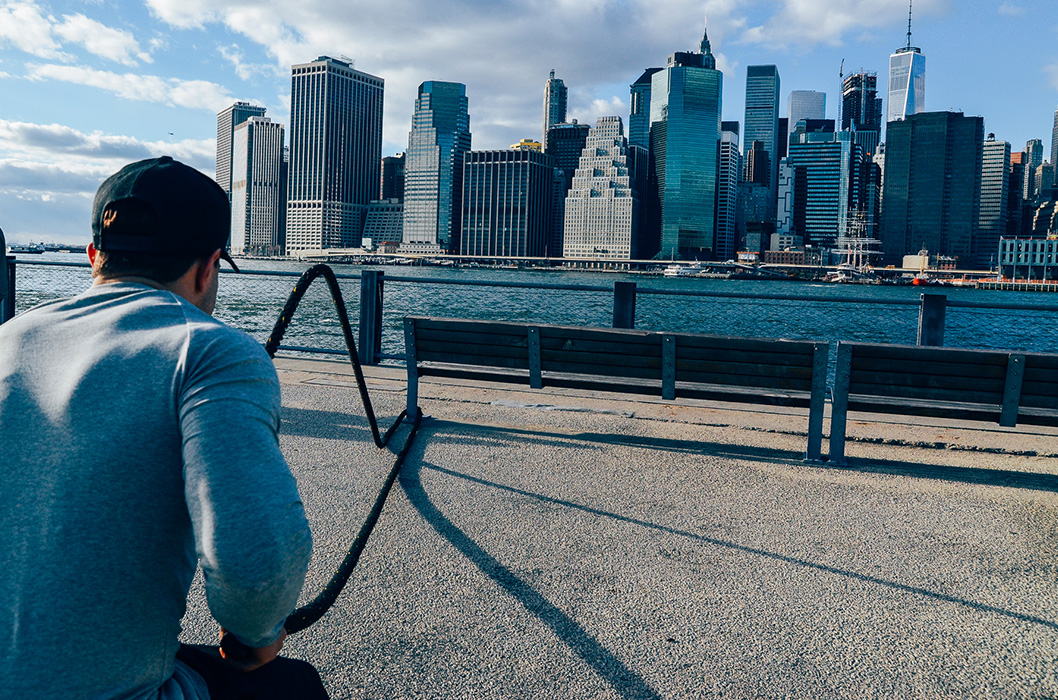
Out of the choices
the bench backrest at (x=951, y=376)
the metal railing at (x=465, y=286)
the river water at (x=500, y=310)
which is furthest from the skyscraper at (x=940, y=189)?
the bench backrest at (x=951, y=376)

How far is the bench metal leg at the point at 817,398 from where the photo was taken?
18.9 feet

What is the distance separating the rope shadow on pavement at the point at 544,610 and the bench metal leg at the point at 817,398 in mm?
2948

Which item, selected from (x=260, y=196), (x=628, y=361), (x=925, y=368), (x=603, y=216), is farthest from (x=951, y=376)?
(x=260, y=196)

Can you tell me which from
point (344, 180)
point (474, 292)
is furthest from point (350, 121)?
point (474, 292)

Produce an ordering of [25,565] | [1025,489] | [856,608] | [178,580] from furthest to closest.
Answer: [1025,489] < [856,608] < [178,580] < [25,565]

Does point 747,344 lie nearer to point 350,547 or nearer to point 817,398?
point 817,398

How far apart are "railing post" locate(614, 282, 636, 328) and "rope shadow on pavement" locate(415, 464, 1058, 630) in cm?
338

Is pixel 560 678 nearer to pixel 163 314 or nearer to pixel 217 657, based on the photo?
pixel 217 657

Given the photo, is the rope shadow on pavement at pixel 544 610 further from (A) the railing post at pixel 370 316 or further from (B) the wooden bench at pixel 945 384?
(A) the railing post at pixel 370 316

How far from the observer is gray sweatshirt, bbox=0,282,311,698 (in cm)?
128

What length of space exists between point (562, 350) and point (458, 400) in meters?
1.84

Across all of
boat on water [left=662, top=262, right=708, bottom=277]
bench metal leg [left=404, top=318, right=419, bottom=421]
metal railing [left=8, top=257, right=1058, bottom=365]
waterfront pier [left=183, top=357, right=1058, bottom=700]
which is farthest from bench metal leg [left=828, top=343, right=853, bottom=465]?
boat on water [left=662, top=262, right=708, bottom=277]

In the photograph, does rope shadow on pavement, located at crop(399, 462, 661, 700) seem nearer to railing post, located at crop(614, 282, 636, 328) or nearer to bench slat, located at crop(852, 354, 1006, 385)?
bench slat, located at crop(852, 354, 1006, 385)

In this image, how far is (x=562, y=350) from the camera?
638 cm
